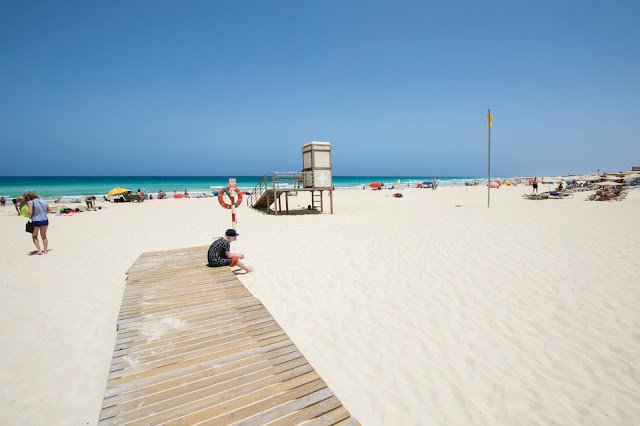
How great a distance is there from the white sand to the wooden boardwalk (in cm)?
42

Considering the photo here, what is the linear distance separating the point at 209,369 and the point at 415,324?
2.60 metres

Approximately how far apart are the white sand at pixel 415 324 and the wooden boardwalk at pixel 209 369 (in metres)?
0.42

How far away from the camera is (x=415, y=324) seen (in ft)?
12.9

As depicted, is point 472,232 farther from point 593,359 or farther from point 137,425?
point 137,425

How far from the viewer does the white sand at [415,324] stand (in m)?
2.67

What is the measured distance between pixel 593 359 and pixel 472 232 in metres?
6.67

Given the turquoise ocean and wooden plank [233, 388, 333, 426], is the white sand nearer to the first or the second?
wooden plank [233, 388, 333, 426]

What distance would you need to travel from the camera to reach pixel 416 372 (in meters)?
3.03

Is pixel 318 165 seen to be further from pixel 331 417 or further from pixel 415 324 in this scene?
pixel 331 417

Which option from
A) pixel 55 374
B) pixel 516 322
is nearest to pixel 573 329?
pixel 516 322

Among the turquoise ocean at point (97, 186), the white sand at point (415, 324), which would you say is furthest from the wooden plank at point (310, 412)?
the turquoise ocean at point (97, 186)

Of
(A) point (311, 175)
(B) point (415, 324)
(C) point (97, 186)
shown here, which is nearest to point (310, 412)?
(B) point (415, 324)

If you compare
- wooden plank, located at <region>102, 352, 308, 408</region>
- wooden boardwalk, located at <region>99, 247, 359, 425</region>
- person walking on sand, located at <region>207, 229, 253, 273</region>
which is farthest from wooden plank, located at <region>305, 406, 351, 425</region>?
person walking on sand, located at <region>207, 229, 253, 273</region>

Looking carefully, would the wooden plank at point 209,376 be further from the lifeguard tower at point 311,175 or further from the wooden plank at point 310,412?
the lifeguard tower at point 311,175
